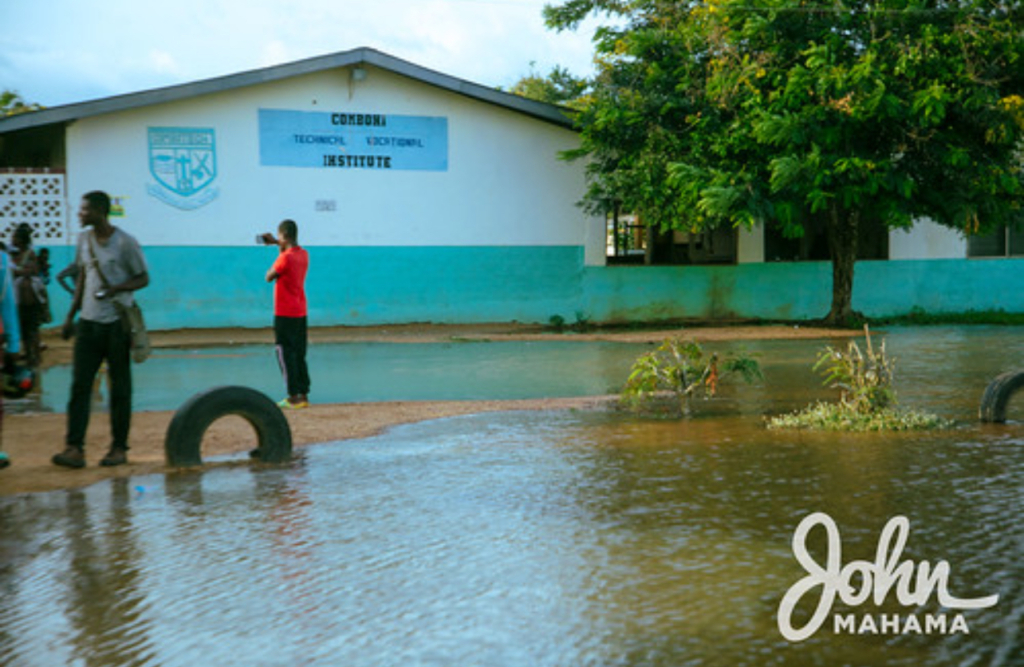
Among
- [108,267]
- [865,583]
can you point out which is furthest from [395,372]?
[865,583]

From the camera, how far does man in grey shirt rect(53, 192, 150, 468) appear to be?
7.12 m

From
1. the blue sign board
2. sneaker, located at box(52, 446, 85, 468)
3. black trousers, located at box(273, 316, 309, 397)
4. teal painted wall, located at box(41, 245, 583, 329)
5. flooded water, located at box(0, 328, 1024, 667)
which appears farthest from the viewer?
the blue sign board

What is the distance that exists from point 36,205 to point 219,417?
12844 mm

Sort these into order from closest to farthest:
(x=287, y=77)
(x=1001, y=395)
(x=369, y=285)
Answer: (x=1001, y=395)
(x=287, y=77)
(x=369, y=285)

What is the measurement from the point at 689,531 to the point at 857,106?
1318cm

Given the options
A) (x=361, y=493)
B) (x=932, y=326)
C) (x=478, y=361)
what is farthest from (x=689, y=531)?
(x=932, y=326)

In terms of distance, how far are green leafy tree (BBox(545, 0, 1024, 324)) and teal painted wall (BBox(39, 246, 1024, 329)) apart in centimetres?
281

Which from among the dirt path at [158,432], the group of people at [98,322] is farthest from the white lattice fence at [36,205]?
the group of people at [98,322]

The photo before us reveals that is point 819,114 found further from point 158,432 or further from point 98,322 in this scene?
point 98,322

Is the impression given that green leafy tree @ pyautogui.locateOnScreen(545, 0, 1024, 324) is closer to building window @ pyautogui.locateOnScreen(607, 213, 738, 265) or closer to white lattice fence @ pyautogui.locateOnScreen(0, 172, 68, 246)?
building window @ pyautogui.locateOnScreen(607, 213, 738, 265)

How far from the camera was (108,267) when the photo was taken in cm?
724

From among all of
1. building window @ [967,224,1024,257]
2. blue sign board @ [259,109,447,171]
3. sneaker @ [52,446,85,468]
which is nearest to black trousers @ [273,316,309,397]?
sneaker @ [52,446,85,468]

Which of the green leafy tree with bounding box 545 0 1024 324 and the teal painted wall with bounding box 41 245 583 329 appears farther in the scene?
the teal painted wall with bounding box 41 245 583 329

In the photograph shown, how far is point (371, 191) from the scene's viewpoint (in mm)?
20250
